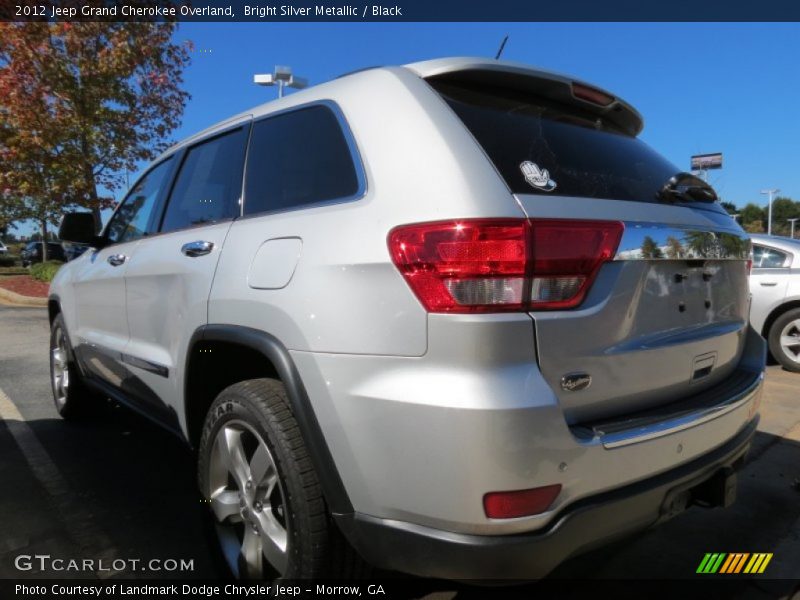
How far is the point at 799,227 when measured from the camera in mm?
79125

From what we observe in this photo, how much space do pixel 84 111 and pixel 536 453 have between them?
41.7ft

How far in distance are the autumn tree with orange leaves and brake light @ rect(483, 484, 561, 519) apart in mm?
12456

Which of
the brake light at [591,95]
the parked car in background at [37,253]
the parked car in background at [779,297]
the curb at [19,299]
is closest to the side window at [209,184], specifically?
the brake light at [591,95]

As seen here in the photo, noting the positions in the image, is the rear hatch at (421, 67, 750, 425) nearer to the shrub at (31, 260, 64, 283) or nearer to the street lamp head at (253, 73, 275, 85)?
the street lamp head at (253, 73, 275, 85)

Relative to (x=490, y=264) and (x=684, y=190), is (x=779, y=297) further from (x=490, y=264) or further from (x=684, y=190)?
(x=490, y=264)

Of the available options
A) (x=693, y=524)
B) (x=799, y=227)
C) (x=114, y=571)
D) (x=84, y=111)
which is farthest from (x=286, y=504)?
(x=799, y=227)

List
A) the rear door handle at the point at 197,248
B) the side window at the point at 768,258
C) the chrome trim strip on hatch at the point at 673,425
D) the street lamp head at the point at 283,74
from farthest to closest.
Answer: the street lamp head at the point at 283,74 < the side window at the point at 768,258 < the rear door handle at the point at 197,248 < the chrome trim strip on hatch at the point at 673,425

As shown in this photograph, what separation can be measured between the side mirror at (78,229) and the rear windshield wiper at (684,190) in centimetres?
342

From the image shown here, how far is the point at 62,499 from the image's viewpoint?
308 centimetres

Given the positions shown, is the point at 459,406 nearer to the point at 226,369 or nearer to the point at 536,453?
the point at 536,453

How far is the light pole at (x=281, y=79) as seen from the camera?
1091 centimetres

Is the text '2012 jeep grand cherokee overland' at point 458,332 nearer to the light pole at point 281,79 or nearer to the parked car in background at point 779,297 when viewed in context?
the parked car in background at point 779,297

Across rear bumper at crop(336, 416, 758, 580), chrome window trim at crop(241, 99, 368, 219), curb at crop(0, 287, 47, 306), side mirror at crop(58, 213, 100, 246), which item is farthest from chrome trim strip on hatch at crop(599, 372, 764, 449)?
curb at crop(0, 287, 47, 306)

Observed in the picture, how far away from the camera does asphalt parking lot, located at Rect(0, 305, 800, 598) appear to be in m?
2.51
